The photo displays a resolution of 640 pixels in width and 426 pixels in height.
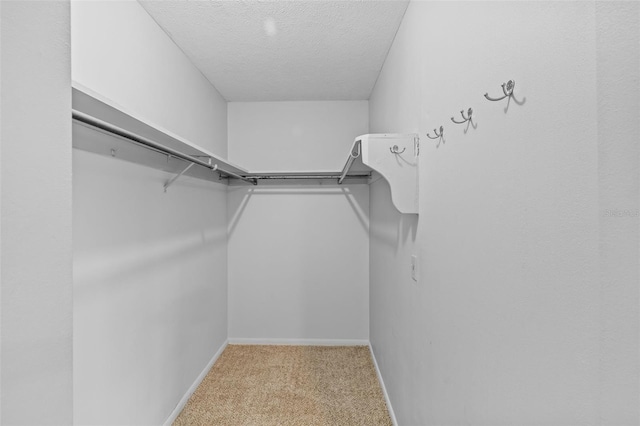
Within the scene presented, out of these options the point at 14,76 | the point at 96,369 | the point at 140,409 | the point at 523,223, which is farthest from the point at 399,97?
the point at 140,409

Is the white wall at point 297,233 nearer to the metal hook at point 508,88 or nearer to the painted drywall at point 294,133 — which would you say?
the painted drywall at point 294,133

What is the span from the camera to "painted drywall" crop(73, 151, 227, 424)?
4.66 ft

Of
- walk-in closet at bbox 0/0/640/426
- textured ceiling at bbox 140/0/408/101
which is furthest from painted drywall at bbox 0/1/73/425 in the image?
textured ceiling at bbox 140/0/408/101

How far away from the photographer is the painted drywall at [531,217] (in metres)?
0.54

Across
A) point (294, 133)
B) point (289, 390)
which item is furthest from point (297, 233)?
point (289, 390)

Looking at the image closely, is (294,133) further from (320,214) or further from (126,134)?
(126,134)

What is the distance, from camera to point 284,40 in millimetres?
2264

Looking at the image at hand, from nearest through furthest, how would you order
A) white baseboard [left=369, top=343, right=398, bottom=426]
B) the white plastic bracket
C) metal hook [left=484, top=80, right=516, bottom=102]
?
1. metal hook [left=484, top=80, right=516, bottom=102]
2. the white plastic bracket
3. white baseboard [left=369, top=343, right=398, bottom=426]

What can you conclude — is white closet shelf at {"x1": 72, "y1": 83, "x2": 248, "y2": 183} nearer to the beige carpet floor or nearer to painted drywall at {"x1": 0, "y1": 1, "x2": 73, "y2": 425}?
painted drywall at {"x1": 0, "y1": 1, "x2": 73, "y2": 425}

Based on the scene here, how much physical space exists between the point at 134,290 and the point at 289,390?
1423mm

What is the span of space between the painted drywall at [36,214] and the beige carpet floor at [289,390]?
6.48ft

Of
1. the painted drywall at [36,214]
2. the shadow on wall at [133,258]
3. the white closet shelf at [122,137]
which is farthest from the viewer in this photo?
the shadow on wall at [133,258]

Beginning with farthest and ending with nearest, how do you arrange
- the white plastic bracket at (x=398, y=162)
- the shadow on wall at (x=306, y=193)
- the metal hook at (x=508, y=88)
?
the shadow on wall at (x=306, y=193)
the white plastic bracket at (x=398, y=162)
the metal hook at (x=508, y=88)

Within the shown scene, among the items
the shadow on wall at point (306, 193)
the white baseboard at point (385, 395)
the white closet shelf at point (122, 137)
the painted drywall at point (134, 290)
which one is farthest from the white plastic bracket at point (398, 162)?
the shadow on wall at point (306, 193)
